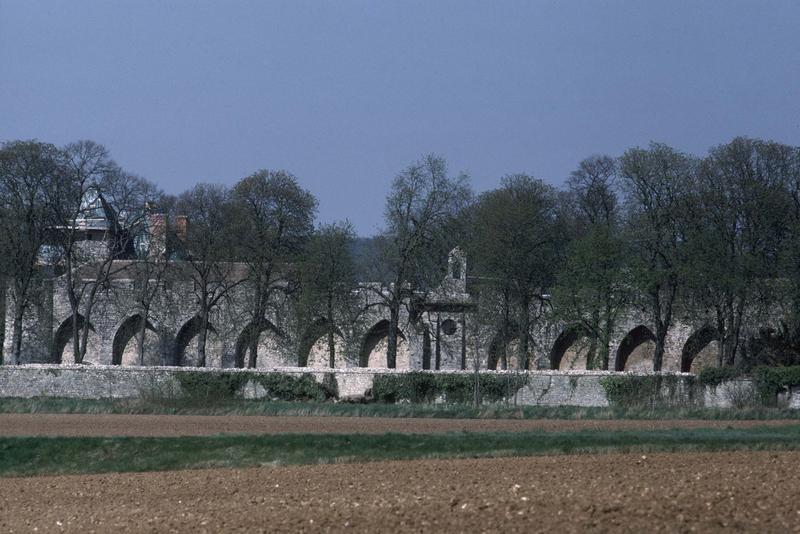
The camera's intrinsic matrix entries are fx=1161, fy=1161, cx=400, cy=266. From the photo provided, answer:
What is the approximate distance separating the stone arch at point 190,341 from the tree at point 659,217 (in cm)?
2103

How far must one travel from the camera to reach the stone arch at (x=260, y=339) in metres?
52.6

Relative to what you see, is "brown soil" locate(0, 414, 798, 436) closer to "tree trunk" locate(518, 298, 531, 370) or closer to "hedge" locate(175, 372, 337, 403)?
Answer: "hedge" locate(175, 372, 337, 403)

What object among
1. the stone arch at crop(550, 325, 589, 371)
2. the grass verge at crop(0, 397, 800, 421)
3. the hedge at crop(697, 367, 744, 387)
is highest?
the stone arch at crop(550, 325, 589, 371)

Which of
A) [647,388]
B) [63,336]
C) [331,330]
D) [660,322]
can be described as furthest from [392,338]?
[63,336]

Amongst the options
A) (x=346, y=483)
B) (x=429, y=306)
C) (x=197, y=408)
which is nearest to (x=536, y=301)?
(x=429, y=306)

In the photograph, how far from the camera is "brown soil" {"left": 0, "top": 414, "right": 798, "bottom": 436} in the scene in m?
28.5

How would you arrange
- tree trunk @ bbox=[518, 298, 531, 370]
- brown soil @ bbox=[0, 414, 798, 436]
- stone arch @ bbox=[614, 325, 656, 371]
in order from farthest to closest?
stone arch @ bbox=[614, 325, 656, 371]
tree trunk @ bbox=[518, 298, 531, 370]
brown soil @ bbox=[0, 414, 798, 436]

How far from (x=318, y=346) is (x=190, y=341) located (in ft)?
28.1

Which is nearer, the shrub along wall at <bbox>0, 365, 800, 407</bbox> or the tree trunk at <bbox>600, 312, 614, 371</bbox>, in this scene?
the shrub along wall at <bbox>0, 365, 800, 407</bbox>

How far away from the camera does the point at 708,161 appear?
50312 millimetres

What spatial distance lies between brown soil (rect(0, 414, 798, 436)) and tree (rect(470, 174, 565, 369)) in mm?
17393

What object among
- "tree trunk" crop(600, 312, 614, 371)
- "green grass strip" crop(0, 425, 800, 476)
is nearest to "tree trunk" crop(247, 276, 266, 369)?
"tree trunk" crop(600, 312, 614, 371)

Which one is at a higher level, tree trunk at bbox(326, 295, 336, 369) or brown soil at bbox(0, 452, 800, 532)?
tree trunk at bbox(326, 295, 336, 369)

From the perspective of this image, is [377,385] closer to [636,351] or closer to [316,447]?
[636,351]
